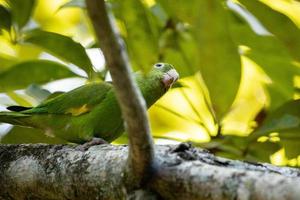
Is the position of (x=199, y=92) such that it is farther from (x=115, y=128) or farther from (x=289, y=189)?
(x=289, y=189)

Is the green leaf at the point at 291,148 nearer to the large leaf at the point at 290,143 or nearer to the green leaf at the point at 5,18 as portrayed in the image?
the large leaf at the point at 290,143

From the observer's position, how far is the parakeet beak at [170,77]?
1753 mm

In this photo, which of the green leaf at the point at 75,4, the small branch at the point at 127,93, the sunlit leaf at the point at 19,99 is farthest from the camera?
the sunlit leaf at the point at 19,99

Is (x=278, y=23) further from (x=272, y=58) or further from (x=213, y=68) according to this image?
(x=272, y=58)

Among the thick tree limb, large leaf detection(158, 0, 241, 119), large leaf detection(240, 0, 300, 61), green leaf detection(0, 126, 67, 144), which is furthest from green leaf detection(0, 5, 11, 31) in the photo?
large leaf detection(240, 0, 300, 61)

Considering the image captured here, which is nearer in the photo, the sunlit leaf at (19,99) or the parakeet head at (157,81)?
the parakeet head at (157,81)

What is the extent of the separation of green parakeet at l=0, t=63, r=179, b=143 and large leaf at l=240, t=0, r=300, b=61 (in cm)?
49

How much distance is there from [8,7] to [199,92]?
692 mm

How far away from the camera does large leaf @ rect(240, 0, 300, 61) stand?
1.27m

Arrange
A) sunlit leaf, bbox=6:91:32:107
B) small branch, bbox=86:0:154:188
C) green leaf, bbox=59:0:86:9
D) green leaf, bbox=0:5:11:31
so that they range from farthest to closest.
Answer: sunlit leaf, bbox=6:91:32:107 < green leaf, bbox=59:0:86:9 < green leaf, bbox=0:5:11:31 < small branch, bbox=86:0:154:188

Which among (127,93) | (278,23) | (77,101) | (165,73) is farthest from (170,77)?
(127,93)

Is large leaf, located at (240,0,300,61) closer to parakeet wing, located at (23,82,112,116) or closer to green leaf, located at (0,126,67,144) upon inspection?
parakeet wing, located at (23,82,112,116)

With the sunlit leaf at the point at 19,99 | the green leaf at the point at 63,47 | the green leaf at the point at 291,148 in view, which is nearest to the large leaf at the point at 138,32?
the green leaf at the point at 63,47

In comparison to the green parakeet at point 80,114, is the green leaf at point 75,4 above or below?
above
